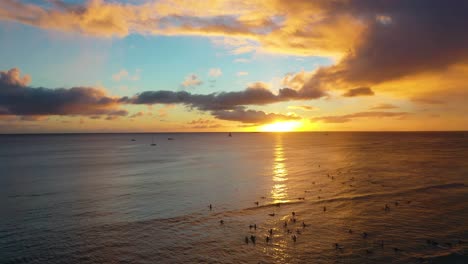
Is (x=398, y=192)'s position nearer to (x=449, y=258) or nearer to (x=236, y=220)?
(x=449, y=258)

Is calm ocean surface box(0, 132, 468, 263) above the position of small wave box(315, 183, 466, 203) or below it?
below

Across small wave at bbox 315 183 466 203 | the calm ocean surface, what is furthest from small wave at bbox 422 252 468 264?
small wave at bbox 315 183 466 203

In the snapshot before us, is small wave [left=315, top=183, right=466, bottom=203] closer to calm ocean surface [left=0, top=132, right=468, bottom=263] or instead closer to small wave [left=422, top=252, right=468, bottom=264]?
calm ocean surface [left=0, top=132, right=468, bottom=263]

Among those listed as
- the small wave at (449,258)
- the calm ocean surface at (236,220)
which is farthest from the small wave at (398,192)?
the small wave at (449,258)

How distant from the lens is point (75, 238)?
32.9 meters

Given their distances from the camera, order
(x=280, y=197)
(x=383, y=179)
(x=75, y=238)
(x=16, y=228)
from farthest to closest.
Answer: (x=383, y=179) < (x=280, y=197) < (x=16, y=228) < (x=75, y=238)

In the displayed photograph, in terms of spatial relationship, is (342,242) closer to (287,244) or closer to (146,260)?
(287,244)

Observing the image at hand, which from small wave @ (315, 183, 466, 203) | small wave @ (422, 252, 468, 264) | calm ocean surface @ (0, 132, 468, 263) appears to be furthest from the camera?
small wave @ (315, 183, 466, 203)

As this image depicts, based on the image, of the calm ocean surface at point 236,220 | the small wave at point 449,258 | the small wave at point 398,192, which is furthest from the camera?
the small wave at point 398,192

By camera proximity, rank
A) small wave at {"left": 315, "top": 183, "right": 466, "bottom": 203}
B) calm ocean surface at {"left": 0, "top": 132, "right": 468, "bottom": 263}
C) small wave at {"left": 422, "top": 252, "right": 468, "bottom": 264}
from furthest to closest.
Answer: small wave at {"left": 315, "top": 183, "right": 466, "bottom": 203} → calm ocean surface at {"left": 0, "top": 132, "right": 468, "bottom": 263} → small wave at {"left": 422, "top": 252, "right": 468, "bottom": 264}

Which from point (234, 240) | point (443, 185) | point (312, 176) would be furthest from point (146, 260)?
point (443, 185)

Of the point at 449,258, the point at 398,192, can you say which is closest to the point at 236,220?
the point at 449,258

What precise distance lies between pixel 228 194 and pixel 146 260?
27.6 meters

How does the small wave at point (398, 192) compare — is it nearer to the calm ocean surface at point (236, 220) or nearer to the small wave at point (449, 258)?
the calm ocean surface at point (236, 220)
